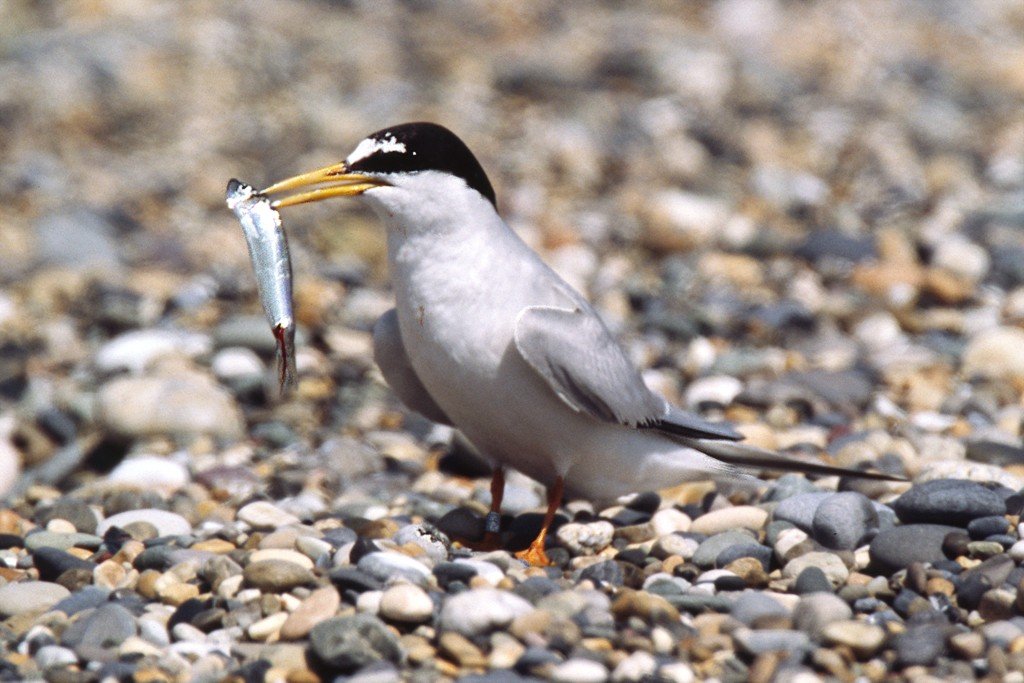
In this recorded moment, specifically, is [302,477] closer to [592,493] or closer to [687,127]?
[592,493]

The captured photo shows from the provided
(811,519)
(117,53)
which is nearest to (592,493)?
(811,519)

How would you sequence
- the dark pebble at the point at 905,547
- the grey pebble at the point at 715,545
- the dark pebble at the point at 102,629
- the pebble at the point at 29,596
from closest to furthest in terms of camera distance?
the dark pebble at the point at 102,629 < the pebble at the point at 29,596 < the dark pebble at the point at 905,547 < the grey pebble at the point at 715,545

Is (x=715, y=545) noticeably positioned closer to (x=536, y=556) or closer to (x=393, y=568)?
(x=536, y=556)

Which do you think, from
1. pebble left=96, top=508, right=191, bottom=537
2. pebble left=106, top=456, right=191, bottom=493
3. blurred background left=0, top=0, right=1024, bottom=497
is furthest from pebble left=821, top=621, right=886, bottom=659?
pebble left=106, top=456, right=191, bottom=493

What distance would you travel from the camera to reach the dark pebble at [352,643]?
10.2 feet

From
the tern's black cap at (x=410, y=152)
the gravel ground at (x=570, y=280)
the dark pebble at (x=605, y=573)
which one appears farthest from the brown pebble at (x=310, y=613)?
the tern's black cap at (x=410, y=152)

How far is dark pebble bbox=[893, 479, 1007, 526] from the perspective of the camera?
3.99 m

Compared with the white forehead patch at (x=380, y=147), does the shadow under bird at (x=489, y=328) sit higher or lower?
lower

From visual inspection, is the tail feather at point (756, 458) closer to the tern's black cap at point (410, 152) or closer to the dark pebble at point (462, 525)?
the dark pebble at point (462, 525)

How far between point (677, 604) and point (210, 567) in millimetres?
1270

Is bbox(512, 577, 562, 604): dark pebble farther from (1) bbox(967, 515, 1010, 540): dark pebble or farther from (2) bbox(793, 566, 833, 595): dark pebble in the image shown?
(1) bbox(967, 515, 1010, 540): dark pebble

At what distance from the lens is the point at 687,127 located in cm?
1012

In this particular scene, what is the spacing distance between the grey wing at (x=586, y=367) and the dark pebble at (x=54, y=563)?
4.56 ft

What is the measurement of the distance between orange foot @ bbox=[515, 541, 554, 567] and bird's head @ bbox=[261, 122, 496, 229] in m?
1.02
